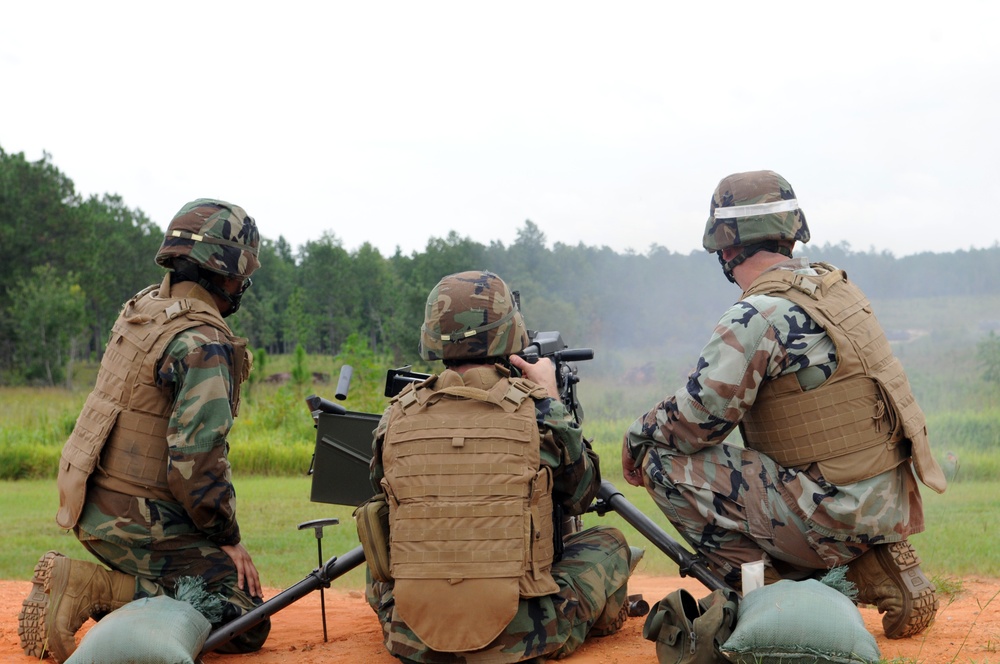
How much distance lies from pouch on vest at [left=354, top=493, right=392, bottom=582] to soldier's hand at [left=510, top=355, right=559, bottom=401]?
860 mm

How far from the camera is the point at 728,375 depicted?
4.36 meters

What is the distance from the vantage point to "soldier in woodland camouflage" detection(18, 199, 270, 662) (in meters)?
4.51

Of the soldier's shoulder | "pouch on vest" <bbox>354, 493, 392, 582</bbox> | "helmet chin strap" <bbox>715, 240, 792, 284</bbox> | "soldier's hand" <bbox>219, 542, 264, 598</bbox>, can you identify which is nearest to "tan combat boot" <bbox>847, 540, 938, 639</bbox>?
"helmet chin strap" <bbox>715, 240, 792, 284</bbox>

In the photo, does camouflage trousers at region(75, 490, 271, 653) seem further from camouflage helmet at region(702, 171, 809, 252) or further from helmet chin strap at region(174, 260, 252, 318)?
camouflage helmet at region(702, 171, 809, 252)

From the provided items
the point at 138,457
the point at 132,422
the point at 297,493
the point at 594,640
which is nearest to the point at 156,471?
the point at 138,457

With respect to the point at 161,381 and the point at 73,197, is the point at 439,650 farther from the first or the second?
the point at 73,197

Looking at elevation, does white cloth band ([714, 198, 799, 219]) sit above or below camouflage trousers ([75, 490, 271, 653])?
above

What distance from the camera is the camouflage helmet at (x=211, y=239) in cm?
484

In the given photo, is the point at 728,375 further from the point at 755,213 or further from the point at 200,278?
the point at 200,278

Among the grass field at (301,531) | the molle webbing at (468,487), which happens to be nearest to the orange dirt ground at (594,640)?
the molle webbing at (468,487)

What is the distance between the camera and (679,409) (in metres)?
4.50

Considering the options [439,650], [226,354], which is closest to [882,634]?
[439,650]

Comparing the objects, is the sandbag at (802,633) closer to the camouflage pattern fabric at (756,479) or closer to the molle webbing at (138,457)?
the camouflage pattern fabric at (756,479)

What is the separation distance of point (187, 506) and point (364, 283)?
27.5m
